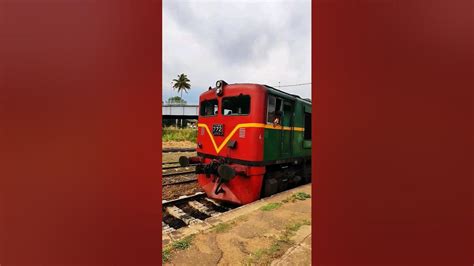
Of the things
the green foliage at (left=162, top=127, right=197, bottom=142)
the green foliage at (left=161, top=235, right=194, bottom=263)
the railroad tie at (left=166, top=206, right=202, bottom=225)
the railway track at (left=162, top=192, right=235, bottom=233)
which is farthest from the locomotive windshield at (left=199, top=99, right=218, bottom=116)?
the green foliage at (left=162, top=127, right=197, bottom=142)

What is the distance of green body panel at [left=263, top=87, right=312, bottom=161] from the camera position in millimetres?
4805

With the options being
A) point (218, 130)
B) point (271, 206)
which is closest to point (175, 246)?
point (271, 206)

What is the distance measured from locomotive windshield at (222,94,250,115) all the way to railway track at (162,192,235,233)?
1881mm

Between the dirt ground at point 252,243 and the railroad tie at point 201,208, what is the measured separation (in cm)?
103

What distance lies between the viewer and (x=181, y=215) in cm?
→ 410

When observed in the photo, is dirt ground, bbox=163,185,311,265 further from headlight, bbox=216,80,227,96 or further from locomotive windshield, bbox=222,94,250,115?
headlight, bbox=216,80,227,96

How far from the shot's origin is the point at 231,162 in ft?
15.6

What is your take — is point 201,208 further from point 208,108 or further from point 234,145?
point 208,108
